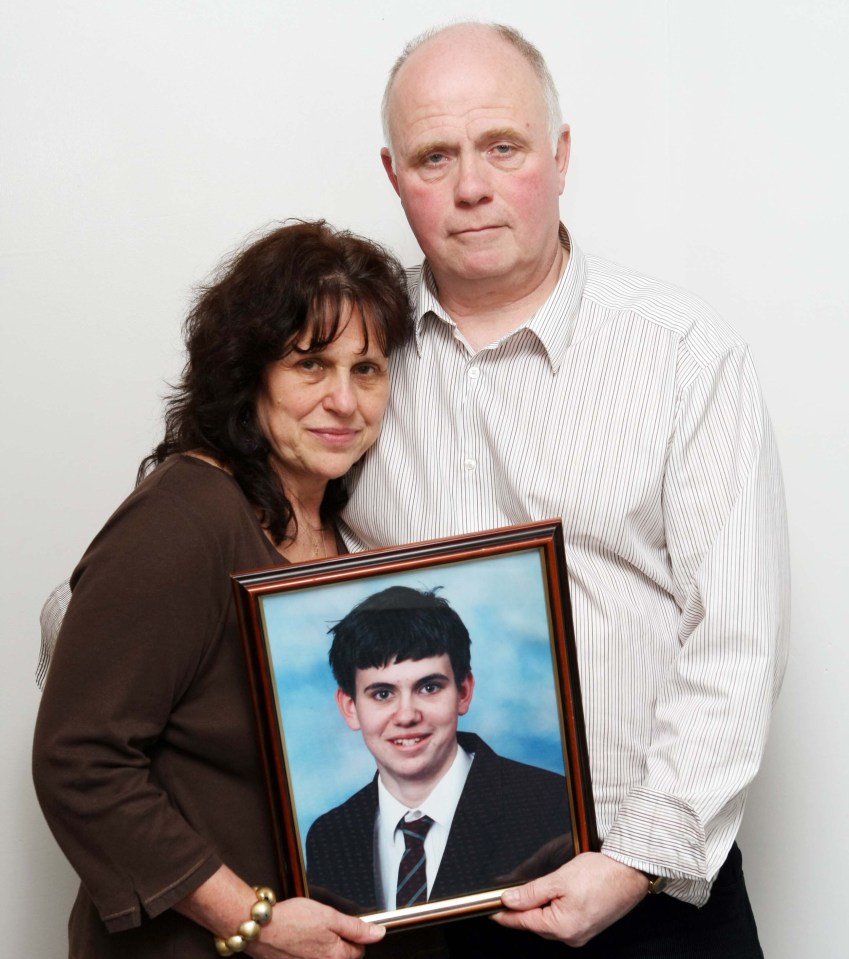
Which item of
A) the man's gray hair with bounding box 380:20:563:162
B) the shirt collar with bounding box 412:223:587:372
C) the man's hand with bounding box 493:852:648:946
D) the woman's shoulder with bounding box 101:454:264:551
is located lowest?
the man's hand with bounding box 493:852:648:946

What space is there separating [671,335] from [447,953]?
3.14ft

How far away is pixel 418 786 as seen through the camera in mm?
1414

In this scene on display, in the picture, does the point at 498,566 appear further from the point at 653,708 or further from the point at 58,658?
the point at 58,658

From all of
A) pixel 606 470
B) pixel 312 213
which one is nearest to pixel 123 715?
pixel 606 470

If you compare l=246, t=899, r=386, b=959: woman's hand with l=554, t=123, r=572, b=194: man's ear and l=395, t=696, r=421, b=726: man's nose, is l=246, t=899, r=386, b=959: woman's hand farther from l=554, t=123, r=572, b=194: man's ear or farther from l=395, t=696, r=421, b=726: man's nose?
l=554, t=123, r=572, b=194: man's ear

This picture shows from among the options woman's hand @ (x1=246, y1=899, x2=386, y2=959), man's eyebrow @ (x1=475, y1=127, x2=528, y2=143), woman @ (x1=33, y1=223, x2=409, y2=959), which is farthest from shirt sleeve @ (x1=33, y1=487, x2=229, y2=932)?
man's eyebrow @ (x1=475, y1=127, x2=528, y2=143)

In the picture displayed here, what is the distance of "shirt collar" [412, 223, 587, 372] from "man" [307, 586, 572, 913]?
445 millimetres

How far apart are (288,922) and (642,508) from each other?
70 cm

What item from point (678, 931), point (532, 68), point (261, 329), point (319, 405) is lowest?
point (678, 931)

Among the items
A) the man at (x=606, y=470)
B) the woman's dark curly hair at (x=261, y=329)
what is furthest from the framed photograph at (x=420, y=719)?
the woman's dark curly hair at (x=261, y=329)

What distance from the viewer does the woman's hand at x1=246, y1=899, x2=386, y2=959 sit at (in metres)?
1.39

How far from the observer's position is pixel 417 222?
5.49 feet

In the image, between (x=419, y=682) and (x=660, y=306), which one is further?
(x=660, y=306)

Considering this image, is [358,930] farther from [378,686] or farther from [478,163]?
[478,163]
